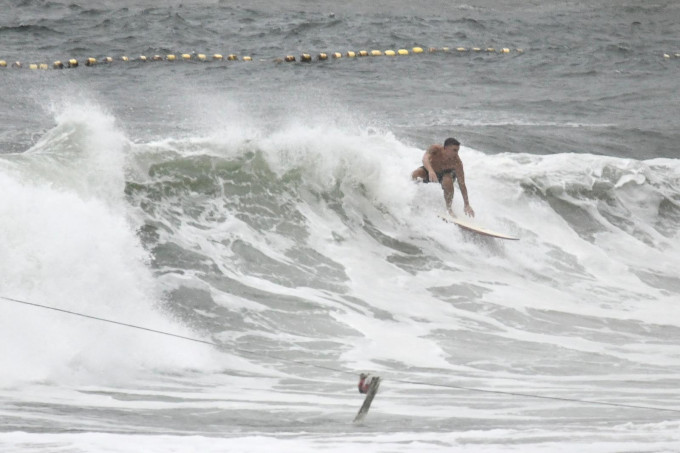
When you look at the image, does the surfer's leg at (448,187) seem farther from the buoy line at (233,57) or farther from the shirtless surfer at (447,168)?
the buoy line at (233,57)

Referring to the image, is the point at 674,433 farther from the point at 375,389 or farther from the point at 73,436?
the point at 73,436

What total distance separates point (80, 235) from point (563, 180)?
858cm

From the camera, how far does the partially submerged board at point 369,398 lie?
737 centimetres

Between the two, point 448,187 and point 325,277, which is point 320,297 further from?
point 448,187

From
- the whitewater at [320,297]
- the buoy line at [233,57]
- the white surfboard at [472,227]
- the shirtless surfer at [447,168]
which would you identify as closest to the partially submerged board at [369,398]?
the whitewater at [320,297]

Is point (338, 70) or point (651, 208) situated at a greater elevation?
point (338, 70)

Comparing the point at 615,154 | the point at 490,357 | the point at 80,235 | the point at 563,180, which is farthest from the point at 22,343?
the point at 615,154

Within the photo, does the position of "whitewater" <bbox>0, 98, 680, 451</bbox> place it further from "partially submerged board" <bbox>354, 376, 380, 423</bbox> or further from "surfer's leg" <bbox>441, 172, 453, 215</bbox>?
"surfer's leg" <bbox>441, 172, 453, 215</bbox>

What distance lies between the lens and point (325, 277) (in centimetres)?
1233

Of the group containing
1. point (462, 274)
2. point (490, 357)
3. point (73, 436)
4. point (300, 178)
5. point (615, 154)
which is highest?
point (615, 154)

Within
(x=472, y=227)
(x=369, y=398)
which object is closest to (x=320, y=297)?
(x=472, y=227)

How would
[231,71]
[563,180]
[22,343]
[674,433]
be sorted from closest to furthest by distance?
[674,433] → [22,343] → [563,180] → [231,71]

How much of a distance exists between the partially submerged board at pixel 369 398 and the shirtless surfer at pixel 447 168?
6.37m

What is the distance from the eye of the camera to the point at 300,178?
14.3 meters
